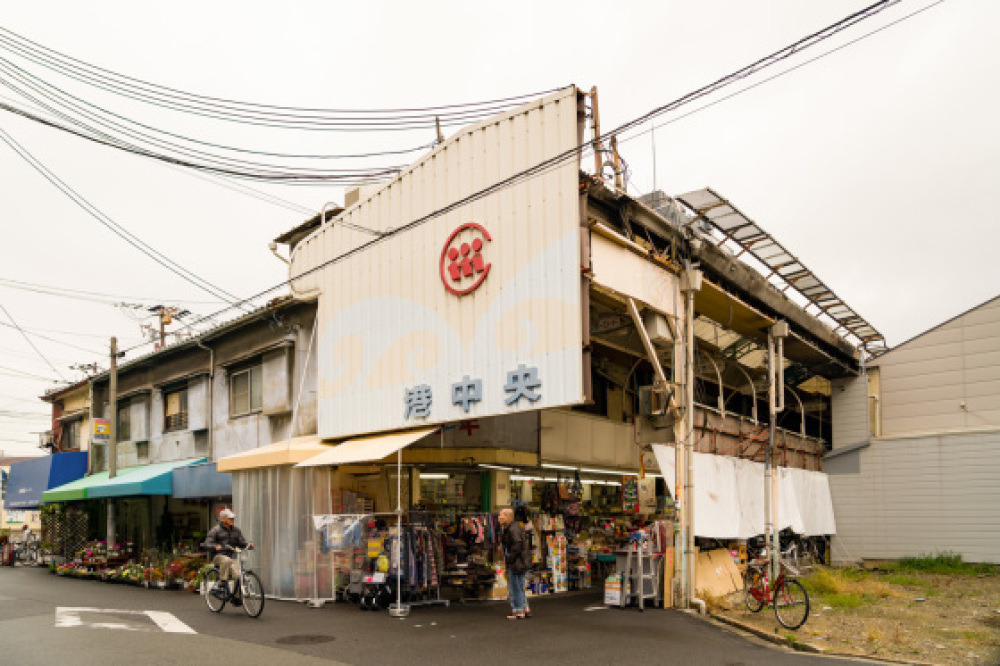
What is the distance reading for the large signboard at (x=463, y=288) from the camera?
13.2 metres

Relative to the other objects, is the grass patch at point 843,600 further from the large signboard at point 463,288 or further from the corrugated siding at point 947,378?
the corrugated siding at point 947,378

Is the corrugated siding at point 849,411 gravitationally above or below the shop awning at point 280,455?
above

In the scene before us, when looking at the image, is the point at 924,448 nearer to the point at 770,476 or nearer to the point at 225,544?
the point at 770,476

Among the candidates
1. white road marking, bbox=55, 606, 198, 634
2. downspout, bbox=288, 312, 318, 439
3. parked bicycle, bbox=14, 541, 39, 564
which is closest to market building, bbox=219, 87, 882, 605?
downspout, bbox=288, 312, 318, 439

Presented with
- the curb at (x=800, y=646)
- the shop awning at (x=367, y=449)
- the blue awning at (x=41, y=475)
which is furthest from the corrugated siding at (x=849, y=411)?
the blue awning at (x=41, y=475)

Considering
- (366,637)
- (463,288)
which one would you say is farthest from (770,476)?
(366,637)

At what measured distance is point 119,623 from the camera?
Answer: 42.4 feet

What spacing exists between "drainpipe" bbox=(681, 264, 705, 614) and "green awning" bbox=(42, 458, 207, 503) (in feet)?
51.4

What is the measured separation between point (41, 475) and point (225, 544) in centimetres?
2069

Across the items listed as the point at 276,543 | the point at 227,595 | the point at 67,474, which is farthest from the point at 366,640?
the point at 67,474

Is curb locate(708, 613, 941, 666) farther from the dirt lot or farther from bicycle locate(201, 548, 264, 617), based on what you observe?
bicycle locate(201, 548, 264, 617)

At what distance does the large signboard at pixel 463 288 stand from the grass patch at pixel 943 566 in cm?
1504

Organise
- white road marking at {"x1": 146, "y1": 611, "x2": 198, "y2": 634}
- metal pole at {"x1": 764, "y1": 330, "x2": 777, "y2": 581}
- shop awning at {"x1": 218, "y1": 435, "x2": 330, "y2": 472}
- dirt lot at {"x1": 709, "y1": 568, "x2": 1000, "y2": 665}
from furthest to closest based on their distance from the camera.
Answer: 1. metal pole at {"x1": 764, "y1": 330, "x2": 777, "y2": 581}
2. shop awning at {"x1": 218, "y1": 435, "x2": 330, "y2": 472}
3. white road marking at {"x1": 146, "y1": 611, "x2": 198, "y2": 634}
4. dirt lot at {"x1": 709, "y1": 568, "x2": 1000, "y2": 665}

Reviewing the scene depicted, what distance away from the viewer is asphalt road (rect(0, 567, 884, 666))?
33.7ft
